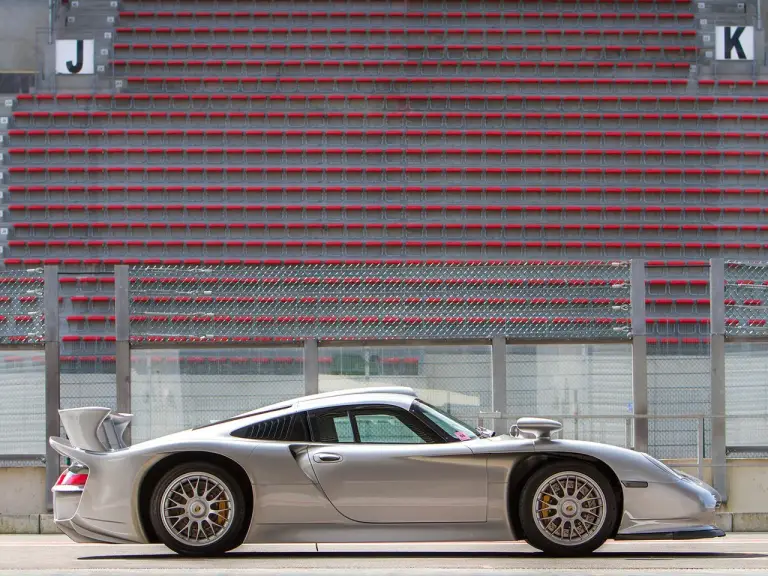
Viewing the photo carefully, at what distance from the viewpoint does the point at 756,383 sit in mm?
11164

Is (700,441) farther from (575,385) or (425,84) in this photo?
(425,84)

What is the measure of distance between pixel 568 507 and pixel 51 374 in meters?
5.65

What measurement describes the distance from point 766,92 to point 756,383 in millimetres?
13481

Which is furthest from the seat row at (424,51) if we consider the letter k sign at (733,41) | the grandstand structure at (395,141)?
the letter k sign at (733,41)

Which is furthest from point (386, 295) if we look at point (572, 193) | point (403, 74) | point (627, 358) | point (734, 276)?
point (403, 74)

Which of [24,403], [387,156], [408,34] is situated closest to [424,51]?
[408,34]

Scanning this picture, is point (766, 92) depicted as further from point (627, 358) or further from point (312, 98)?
point (627, 358)

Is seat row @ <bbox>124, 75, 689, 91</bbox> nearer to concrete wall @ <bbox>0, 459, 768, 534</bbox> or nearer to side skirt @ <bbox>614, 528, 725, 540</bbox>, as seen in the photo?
concrete wall @ <bbox>0, 459, 768, 534</bbox>

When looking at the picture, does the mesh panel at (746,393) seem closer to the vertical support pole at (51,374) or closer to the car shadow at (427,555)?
the car shadow at (427,555)

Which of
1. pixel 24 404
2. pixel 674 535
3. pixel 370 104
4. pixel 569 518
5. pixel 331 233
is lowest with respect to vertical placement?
pixel 674 535

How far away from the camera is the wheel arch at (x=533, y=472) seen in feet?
21.1

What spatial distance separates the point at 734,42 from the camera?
2408cm

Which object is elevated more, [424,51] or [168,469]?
[424,51]

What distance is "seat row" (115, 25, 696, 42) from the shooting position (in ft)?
79.3
